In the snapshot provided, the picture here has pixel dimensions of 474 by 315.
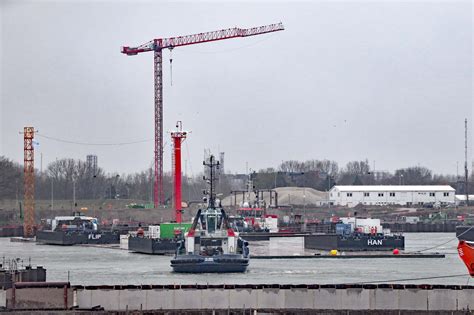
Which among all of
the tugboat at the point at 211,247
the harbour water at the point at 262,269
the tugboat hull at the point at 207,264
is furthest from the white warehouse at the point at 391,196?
the tugboat hull at the point at 207,264

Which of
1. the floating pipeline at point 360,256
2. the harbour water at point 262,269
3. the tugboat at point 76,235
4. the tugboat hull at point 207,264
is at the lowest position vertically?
the harbour water at point 262,269

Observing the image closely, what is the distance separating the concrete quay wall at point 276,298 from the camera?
36.8 metres

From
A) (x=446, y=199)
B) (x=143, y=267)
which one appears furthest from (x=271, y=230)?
(x=446, y=199)

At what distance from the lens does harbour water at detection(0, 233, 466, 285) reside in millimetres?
63344

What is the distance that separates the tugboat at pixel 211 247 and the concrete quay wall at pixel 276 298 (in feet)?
101

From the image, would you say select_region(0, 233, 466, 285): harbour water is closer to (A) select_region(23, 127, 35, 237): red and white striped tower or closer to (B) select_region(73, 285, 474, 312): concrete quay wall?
(B) select_region(73, 285, 474, 312): concrete quay wall

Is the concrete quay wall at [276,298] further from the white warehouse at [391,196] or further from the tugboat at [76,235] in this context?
the white warehouse at [391,196]

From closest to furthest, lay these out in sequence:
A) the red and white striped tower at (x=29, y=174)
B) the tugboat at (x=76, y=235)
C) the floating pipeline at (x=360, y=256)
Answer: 1. the floating pipeline at (x=360, y=256)
2. the tugboat at (x=76, y=235)
3. the red and white striped tower at (x=29, y=174)

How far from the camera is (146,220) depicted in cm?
16175

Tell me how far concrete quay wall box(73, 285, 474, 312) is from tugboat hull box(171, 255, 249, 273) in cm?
3055

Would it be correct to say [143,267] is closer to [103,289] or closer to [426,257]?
[426,257]

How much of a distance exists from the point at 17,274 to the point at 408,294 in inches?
661

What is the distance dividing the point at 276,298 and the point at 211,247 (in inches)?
1355

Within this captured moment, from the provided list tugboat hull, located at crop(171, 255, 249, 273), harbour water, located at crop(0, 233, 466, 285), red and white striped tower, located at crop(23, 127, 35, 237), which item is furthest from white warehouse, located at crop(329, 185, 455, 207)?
tugboat hull, located at crop(171, 255, 249, 273)
